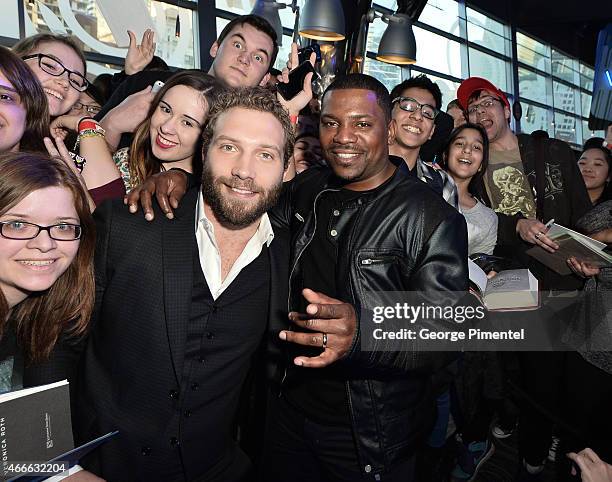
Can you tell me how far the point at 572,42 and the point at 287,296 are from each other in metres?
21.1

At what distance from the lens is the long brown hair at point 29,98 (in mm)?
1717

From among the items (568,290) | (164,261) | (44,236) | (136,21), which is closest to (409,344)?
(164,261)

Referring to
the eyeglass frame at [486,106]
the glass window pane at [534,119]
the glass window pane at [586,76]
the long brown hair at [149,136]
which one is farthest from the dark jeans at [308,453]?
the glass window pane at [586,76]

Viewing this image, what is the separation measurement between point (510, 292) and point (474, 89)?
2051 millimetres

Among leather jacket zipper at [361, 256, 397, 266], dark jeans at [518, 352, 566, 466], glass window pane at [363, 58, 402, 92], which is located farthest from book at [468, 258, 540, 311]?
glass window pane at [363, 58, 402, 92]

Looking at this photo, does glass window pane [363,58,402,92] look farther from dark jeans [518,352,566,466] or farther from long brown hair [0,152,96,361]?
long brown hair [0,152,96,361]

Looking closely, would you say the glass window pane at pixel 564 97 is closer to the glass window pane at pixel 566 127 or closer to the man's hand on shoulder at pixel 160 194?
the glass window pane at pixel 566 127

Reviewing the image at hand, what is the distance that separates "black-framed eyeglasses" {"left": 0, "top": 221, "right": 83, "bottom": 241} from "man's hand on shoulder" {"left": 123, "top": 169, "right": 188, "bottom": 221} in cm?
20

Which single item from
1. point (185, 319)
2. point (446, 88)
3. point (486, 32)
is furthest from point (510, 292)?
point (486, 32)

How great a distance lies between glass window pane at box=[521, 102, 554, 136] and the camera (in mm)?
16641

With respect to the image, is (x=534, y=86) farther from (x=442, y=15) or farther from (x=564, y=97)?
(x=442, y=15)

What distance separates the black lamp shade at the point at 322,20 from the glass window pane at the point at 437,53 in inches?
313


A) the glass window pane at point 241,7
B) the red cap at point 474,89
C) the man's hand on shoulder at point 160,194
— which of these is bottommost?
the man's hand on shoulder at point 160,194

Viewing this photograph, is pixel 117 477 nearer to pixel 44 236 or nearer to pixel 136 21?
pixel 44 236
